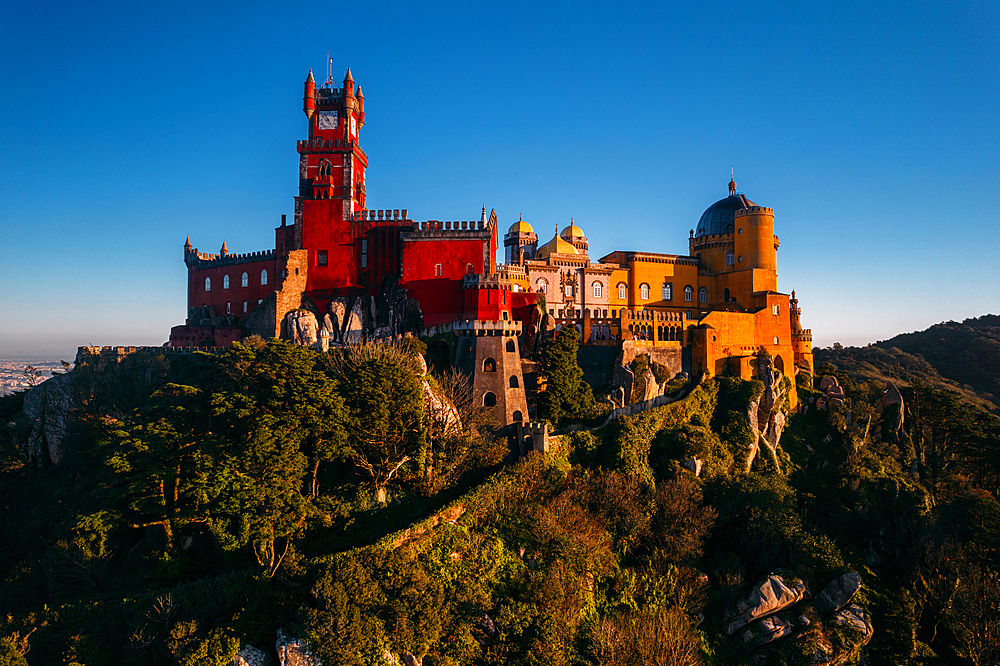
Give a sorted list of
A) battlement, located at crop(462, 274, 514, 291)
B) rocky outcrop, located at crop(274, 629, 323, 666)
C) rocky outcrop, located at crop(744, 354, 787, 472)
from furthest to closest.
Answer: rocky outcrop, located at crop(744, 354, 787, 472), battlement, located at crop(462, 274, 514, 291), rocky outcrop, located at crop(274, 629, 323, 666)

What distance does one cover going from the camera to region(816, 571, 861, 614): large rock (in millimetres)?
34375

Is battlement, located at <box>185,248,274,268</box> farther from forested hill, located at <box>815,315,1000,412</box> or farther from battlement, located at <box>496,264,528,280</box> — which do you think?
forested hill, located at <box>815,315,1000,412</box>

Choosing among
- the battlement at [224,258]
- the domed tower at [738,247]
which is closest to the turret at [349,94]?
the battlement at [224,258]

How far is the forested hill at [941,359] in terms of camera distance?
8287 centimetres

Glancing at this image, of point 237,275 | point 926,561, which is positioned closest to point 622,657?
point 926,561

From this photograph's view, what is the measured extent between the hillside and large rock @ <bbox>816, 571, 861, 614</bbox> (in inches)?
4.1

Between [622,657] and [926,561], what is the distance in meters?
23.5

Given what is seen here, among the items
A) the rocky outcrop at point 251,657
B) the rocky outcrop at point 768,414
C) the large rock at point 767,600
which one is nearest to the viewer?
the rocky outcrop at point 251,657

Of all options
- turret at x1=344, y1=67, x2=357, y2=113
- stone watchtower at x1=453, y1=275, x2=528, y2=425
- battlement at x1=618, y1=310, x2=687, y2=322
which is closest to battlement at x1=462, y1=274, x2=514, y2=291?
stone watchtower at x1=453, y1=275, x2=528, y2=425

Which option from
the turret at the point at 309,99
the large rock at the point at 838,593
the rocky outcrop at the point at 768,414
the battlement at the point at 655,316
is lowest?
the large rock at the point at 838,593

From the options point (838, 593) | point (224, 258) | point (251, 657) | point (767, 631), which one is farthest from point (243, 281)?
point (838, 593)

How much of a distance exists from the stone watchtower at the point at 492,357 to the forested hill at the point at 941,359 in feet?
179

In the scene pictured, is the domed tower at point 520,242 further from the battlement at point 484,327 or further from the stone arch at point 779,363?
the stone arch at point 779,363

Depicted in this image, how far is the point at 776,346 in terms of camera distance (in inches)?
2169
